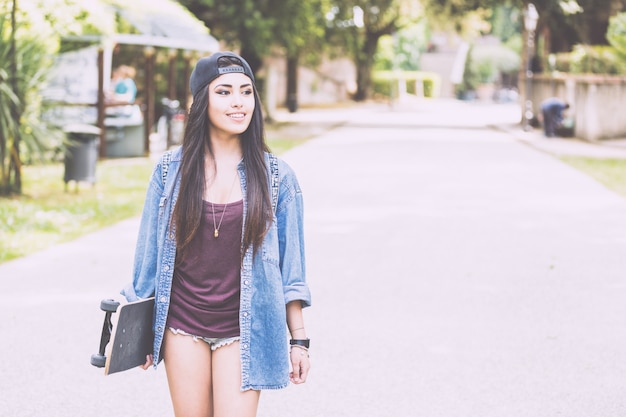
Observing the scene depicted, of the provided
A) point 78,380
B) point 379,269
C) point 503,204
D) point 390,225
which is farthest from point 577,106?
point 78,380

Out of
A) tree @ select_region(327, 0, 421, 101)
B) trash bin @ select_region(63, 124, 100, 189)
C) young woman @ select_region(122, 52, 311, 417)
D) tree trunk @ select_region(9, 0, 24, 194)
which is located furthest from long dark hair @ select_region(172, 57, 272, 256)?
tree @ select_region(327, 0, 421, 101)

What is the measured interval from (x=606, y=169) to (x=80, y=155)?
10318 millimetres

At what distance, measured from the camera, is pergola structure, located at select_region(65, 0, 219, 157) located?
18.4 metres

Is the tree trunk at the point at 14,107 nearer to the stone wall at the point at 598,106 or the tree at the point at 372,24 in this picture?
the stone wall at the point at 598,106

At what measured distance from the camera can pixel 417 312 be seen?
748 cm

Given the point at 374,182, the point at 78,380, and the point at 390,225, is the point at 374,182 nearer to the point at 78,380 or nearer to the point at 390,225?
the point at 390,225

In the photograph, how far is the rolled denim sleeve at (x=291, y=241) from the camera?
333cm

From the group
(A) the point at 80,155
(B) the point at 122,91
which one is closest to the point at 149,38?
(B) the point at 122,91

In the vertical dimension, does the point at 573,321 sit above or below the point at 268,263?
below

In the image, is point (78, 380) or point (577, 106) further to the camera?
point (577, 106)

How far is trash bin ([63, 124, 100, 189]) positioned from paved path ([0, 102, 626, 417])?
9.28ft

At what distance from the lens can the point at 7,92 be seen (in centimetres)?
1316

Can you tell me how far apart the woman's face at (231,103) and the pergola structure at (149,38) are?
1372 cm

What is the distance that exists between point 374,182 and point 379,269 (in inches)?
301
